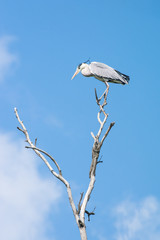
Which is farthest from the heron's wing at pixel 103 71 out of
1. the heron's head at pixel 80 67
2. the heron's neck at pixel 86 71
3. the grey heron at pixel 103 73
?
the heron's head at pixel 80 67

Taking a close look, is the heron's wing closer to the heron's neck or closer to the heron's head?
the heron's neck

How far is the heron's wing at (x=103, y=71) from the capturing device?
9.55 meters

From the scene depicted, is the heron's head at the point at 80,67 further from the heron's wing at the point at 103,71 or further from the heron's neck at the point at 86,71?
the heron's wing at the point at 103,71

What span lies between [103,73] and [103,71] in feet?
0.27

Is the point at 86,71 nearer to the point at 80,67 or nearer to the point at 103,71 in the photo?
the point at 80,67

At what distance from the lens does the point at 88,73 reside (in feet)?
32.5

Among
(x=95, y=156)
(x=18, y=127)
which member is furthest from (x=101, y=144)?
(x=18, y=127)

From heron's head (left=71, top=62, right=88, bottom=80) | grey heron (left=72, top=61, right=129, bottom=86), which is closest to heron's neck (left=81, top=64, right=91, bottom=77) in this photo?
grey heron (left=72, top=61, right=129, bottom=86)

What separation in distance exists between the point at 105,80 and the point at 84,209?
3.60 meters

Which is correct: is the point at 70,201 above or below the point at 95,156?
below

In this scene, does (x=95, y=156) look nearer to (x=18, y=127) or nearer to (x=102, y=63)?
(x=18, y=127)

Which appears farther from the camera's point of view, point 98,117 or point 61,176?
point 98,117

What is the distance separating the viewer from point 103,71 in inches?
380

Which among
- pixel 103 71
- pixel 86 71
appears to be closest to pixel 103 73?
pixel 103 71
